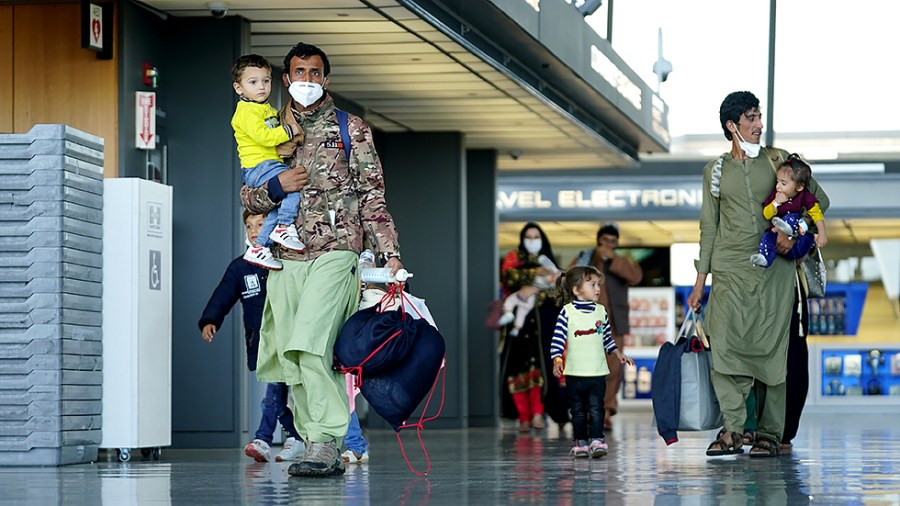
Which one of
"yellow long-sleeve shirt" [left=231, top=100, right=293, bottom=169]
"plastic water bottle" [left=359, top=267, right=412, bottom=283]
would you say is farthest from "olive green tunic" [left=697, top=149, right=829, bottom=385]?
"yellow long-sleeve shirt" [left=231, top=100, right=293, bottom=169]

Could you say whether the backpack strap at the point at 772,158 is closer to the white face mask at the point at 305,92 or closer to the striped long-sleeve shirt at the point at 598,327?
the striped long-sleeve shirt at the point at 598,327

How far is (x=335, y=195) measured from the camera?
6.94 metres

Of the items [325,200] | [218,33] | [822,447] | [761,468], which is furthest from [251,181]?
[822,447]

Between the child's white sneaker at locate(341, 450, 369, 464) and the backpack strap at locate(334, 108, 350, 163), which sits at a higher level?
the backpack strap at locate(334, 108, 350, 163)

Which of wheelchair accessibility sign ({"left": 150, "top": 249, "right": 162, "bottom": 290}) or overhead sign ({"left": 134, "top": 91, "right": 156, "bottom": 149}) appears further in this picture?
overhead sign ({"left": 134, "top": 91, "right": 156, "bottom": 149})

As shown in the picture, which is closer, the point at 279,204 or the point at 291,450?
the point at 279,204

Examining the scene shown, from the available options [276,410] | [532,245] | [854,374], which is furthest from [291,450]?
[854,374]

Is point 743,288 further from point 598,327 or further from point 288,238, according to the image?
point 288,238

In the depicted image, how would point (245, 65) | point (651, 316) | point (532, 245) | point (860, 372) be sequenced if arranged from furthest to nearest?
point (651, 316), point (860, 372), point (532, 245), point (245, 65)

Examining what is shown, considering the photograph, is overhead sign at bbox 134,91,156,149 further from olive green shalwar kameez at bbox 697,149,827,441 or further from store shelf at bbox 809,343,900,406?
store shelf at bbox 809,343,900,406

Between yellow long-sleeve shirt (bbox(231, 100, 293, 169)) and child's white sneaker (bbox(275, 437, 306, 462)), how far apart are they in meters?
2.10

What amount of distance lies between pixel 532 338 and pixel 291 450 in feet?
21.4

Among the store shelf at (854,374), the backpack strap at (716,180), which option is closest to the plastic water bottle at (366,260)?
the backpack strap at (716,180)

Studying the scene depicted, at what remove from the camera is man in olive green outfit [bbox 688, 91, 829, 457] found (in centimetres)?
880
